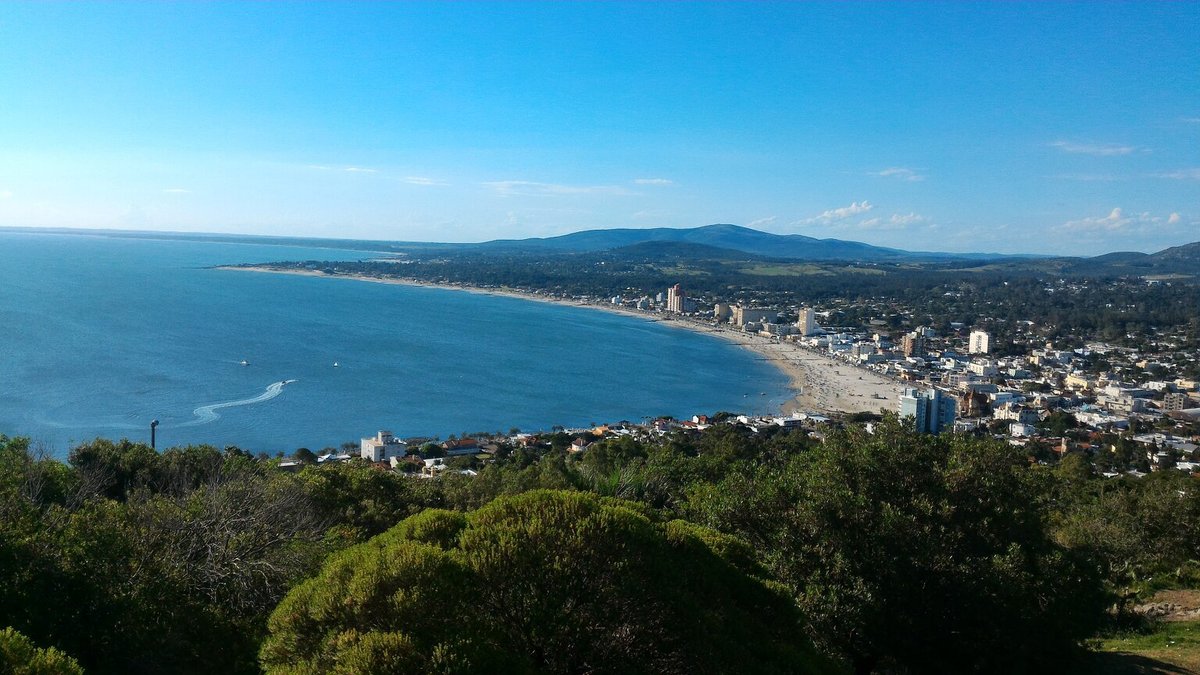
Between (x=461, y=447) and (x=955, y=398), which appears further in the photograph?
(x=955, y=398)

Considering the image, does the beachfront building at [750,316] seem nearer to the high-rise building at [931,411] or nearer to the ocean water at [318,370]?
the ocean water at [318,370]

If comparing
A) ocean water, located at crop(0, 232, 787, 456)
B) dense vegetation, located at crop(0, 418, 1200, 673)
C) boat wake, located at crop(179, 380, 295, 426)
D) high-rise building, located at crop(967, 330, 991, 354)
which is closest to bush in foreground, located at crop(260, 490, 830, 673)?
dense vegetation, located at crop(0, 418, 1200, 673)

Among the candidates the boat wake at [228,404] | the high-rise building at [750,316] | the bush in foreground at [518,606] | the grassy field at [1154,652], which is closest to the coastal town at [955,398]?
the high-rise building at [750,316]

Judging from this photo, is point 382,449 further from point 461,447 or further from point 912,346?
point 912,346

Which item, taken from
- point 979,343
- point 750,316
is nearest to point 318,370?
point 750,316

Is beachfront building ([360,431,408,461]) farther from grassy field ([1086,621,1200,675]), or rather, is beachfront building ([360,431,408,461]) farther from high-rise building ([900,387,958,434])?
grassy field ([1086,621,1200,675])

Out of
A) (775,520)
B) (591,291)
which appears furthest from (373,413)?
(591,291)

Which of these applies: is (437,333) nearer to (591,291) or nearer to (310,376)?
(310,376)
